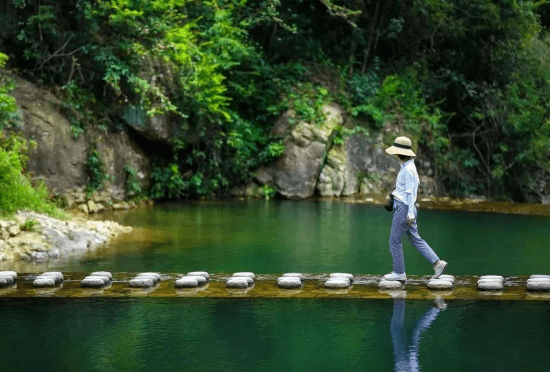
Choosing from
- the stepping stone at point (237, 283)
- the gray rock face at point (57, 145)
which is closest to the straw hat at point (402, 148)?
the stepping stone at point (237, 283)

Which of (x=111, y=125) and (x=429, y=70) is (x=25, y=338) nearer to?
(x=111, y=125)

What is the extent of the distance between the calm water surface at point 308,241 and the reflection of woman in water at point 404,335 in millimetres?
2574

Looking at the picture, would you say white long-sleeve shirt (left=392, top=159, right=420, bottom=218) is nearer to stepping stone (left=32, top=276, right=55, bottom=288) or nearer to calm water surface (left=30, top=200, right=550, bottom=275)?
calm water surface (left=30, top=200, right=550, bottom=275)

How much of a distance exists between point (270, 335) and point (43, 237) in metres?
6.29

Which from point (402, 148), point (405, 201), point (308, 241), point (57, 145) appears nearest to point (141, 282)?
point (405, 201)

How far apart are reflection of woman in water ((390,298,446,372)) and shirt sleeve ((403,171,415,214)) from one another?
106 centimetres

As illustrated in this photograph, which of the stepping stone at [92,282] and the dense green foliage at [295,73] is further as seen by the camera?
the dense green foliage at [295,73]

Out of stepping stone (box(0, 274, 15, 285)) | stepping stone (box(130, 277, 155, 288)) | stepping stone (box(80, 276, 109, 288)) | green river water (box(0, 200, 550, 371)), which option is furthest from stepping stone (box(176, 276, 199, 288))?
stepping stone (box(0, 274, 15, 285))

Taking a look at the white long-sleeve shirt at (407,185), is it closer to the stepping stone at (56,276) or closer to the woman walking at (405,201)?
the woman walking at (405,201)

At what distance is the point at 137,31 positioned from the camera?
19.0 meters

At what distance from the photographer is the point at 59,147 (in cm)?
1769

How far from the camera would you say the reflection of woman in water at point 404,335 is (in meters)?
6.75

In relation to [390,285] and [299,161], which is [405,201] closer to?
[390,285]

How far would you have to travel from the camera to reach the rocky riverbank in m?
12.3
